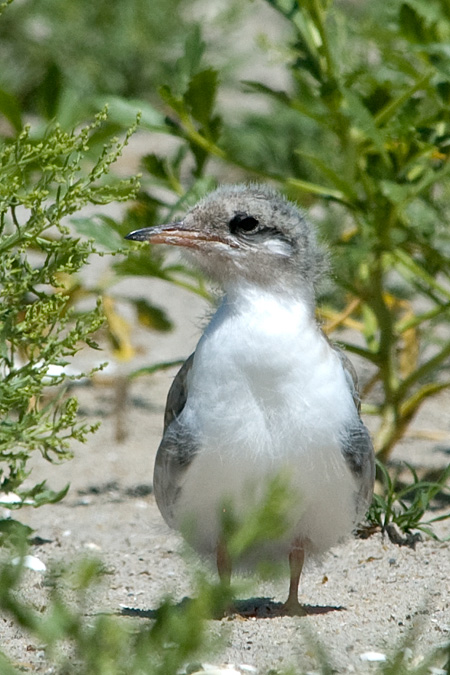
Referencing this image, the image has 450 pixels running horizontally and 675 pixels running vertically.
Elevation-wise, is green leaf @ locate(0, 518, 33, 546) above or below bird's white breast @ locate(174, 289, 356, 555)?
below

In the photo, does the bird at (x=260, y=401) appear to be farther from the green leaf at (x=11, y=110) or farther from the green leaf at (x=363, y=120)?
the green leaf at (x=11, y=110)

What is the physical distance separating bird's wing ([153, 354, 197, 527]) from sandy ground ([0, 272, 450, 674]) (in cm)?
25

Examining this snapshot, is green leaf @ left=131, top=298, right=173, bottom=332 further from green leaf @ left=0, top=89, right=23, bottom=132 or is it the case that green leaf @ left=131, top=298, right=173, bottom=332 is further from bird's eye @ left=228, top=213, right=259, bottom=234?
bird's eye @ left=228, top=213, right=259, bottom=234

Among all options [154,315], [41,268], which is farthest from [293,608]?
[154,315]

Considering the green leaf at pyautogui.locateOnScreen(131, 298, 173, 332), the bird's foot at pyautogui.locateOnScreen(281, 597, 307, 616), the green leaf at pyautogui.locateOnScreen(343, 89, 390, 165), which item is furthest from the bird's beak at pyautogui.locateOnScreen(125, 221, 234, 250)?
the green leaf at pyautogui.locateOnScreen(131, 298, 173, 332)

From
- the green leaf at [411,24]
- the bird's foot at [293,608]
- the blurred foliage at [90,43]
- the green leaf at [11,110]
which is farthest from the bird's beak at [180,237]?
the blurred foliage at [90,43]

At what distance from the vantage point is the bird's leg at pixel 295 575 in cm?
373

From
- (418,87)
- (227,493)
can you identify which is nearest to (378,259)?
(418,87)

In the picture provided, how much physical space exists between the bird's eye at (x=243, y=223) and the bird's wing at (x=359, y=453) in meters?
0.51

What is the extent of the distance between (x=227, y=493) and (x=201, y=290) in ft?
5.33

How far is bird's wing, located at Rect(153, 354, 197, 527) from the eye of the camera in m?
3.60

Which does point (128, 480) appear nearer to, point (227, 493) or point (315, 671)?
point (227, 493)

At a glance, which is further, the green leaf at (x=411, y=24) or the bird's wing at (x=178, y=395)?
the green leaf at (x=411, y=24)

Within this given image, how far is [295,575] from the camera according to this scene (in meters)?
3.81
